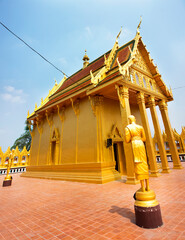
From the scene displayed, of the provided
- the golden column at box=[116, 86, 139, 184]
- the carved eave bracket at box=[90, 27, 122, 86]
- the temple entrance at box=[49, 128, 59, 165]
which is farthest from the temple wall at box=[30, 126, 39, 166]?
the golden column at box=[116, 86, 139, 184]

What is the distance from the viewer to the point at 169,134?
10031 mm

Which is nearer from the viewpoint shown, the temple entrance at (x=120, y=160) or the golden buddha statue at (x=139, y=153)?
the golden buddha statue at (x=139, y=153)

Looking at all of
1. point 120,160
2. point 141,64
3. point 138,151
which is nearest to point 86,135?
point 120,160

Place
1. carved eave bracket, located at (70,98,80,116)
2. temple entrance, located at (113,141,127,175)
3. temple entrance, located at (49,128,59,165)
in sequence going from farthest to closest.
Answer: temple entrance, located at (49,128,59,165)
carved eave bracket, located at (70,98,80,116)
temple entrance, located at (113,141,127,175)

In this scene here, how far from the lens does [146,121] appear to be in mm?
8094

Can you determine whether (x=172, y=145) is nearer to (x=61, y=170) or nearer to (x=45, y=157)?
(x=61, y=170)

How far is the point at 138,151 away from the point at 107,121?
19.3 ft

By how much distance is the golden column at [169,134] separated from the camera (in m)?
9.60

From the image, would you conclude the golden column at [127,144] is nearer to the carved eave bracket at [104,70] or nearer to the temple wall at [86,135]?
the carved eave bracket at [104,70]

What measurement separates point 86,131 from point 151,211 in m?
6.65

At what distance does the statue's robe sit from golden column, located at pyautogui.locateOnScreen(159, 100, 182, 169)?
8.33 metres

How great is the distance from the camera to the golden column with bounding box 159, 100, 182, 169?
9602mm

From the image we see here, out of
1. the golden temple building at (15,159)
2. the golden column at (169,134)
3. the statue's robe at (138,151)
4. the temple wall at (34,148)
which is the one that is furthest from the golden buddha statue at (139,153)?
the golden temple building at (15,159)

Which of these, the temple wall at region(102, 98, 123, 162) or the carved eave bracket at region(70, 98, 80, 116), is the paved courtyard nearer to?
the temple wall at region(102, 98, 123, 162)
